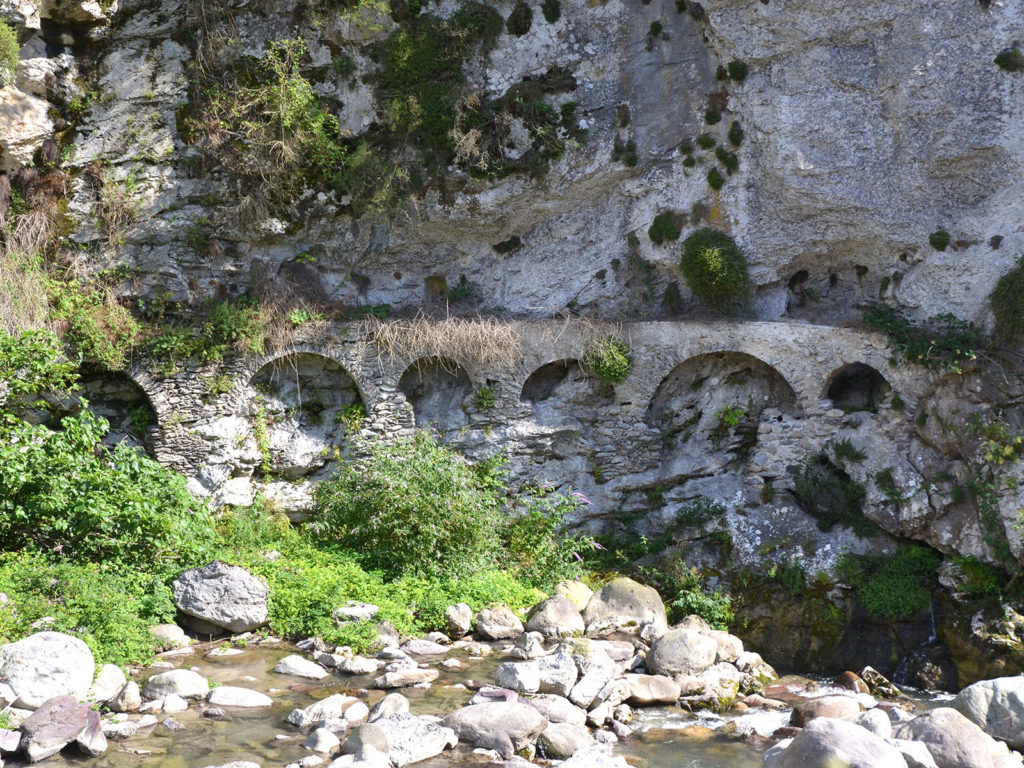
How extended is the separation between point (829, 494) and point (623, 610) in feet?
14.1

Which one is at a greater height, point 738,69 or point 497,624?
point 738,69

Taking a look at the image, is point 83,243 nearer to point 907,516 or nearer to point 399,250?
point 399,250

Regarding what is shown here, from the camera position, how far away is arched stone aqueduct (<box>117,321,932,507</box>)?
14.8 meters

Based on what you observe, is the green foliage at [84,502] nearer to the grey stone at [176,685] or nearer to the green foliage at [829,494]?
the grey stone at [176,685]

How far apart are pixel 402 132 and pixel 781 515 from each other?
988cm

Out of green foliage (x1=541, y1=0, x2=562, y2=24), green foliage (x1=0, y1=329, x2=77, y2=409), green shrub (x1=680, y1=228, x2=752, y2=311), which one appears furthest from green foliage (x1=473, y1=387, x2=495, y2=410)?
green foliage (x1=541, y1=0, x2=562, y2=24)

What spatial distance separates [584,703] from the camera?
8.75 metres

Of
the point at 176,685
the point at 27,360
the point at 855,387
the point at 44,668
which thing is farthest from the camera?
the point at 855,387

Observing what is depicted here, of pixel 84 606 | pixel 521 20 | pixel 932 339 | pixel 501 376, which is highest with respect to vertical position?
pixel 521 20

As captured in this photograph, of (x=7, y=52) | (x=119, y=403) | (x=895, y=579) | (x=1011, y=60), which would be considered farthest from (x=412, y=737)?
(x=7, y=52)

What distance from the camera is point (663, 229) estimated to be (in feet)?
53.4

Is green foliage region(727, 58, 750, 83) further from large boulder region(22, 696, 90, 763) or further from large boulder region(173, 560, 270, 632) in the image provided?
large boulder region(22, 696, 90, 763)

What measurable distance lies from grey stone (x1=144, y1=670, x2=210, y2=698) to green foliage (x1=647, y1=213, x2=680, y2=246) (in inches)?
433

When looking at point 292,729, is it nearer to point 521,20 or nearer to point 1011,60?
point 521,20
